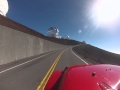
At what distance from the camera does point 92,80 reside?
410 cm

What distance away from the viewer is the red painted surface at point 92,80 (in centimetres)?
389

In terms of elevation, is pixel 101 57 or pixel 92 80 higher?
pixel 92 80

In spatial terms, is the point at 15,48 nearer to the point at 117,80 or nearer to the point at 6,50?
the point at 6,50

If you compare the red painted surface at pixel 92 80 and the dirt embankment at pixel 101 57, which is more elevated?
the red painted surface at pixel 92 80

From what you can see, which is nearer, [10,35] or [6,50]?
[6,50]

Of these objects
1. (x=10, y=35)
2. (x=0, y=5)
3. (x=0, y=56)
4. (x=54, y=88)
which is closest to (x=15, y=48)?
(x=10, y=35)

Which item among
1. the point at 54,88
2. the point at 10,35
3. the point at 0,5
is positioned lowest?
the point at 54,88

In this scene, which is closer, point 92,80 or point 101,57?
point 92,80

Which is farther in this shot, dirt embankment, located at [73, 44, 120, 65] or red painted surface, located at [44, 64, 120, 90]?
dirt embankment, located at [73, 44, 120, 65]

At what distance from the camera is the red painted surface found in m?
3.89

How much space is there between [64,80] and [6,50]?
1805 cm

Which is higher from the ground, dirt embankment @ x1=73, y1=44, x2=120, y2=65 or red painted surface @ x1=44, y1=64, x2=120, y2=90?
red painted surface @ x1=44, y1=64, x2=120, y2=90

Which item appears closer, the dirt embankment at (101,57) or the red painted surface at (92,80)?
the red painted surface at (92,80)

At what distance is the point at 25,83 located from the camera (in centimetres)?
1105
